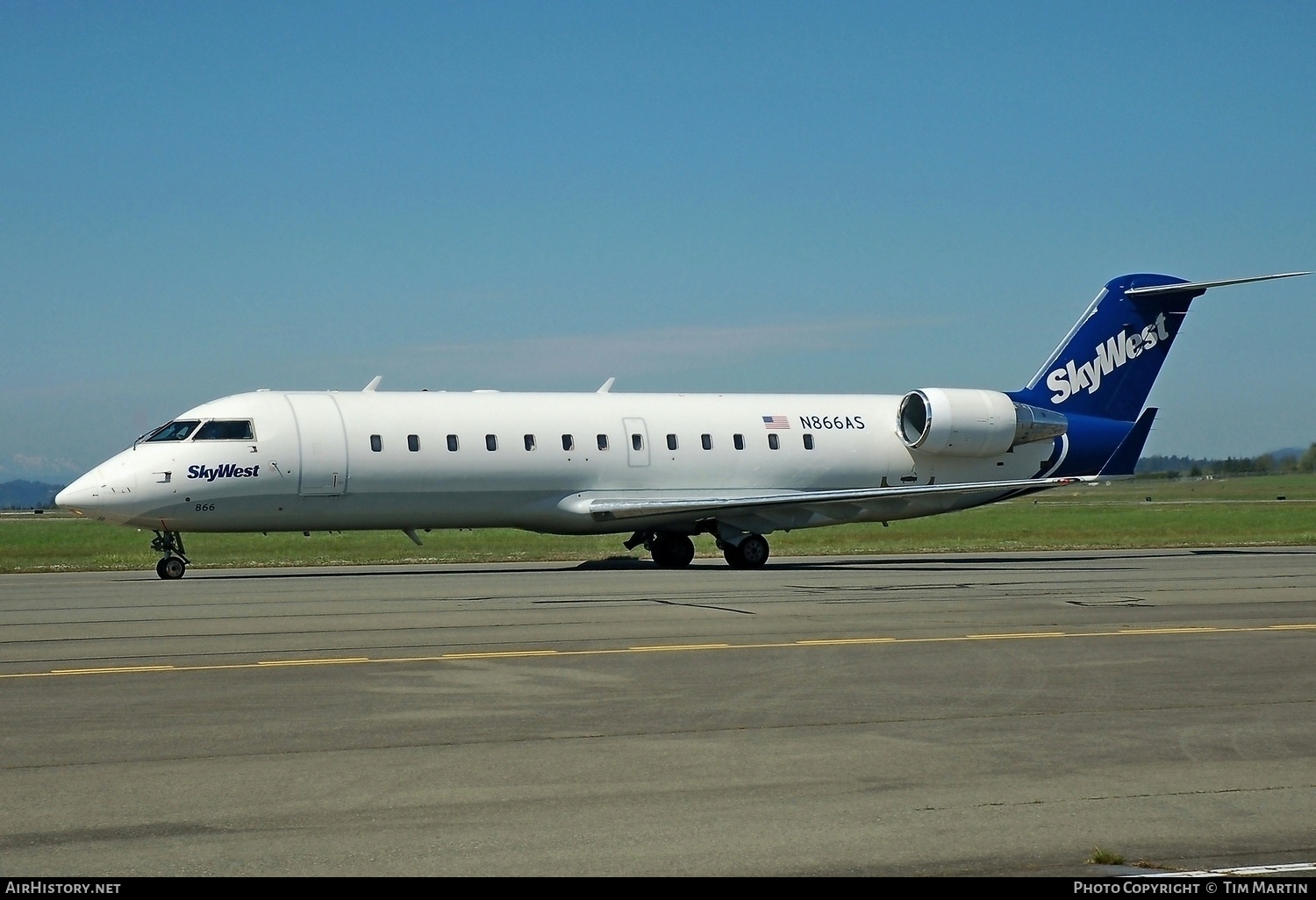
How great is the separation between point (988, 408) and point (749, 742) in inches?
980

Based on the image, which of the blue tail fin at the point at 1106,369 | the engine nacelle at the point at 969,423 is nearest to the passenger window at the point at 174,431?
the engine nacelle at the point at 969,423

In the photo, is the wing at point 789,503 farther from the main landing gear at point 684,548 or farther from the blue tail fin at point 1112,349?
the blue tail fin at point 1112,349

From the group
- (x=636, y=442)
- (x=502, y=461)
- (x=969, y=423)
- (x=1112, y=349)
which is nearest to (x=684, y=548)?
(x=636, y=442)

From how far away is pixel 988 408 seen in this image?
109ft

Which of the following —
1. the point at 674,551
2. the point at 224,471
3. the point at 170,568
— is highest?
the point at 224,471

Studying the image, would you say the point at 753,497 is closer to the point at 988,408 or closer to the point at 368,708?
the point at 988,408

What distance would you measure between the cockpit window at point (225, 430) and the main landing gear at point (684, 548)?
9.23m

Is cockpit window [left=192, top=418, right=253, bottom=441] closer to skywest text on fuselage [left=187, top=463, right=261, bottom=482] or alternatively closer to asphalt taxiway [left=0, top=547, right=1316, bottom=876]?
skywest text on fuselage [left=187, top=463, right=261, bottom=482]

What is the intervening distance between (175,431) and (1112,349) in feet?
72.2

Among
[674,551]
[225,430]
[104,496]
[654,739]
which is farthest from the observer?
[674,551]

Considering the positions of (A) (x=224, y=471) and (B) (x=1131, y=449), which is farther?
(B) (x=1131, y=449)

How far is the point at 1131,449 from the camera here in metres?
34.4

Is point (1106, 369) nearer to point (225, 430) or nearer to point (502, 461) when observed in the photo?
point (502, 461)

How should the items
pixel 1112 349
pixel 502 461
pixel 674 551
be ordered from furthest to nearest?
pixel 1112 349 < pixel 674 551 < pixel 502 461
